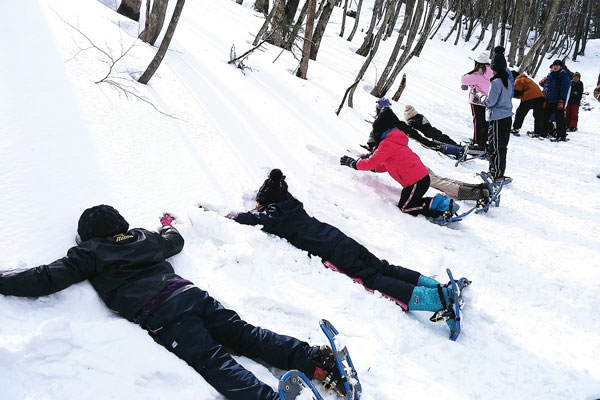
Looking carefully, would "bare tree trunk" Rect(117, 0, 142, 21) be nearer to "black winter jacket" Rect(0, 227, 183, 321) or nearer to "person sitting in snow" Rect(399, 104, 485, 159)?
"person sitting in snow" Rect(399, 104, 485, 159)

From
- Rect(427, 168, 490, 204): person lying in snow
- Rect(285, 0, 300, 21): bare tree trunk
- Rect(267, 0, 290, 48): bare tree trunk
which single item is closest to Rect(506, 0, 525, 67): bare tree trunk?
Rect(285, 0, 300, 21): bare tree trunk

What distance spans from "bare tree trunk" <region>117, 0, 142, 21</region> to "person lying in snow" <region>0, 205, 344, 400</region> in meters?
6.39

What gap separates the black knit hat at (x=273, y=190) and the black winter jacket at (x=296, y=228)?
100 millimetres

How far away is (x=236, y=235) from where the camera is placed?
11.5ft

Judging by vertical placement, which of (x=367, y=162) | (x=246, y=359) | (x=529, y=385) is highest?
(x=367, y=162)

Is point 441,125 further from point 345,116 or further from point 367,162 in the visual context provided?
point 367,162

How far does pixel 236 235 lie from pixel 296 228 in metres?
0.52

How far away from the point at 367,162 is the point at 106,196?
2894mm

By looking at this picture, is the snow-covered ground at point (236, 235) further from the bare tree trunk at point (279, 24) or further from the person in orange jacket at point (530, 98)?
the person in orange jacket at point (530, 98)

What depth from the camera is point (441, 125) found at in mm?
9672

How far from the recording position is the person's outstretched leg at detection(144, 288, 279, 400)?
223 centimetres

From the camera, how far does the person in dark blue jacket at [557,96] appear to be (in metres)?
10.2

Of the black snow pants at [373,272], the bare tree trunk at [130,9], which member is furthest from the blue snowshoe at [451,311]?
the bare tree trunk at [130,9]

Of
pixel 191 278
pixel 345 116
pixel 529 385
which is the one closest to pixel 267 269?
pixel 191 278
